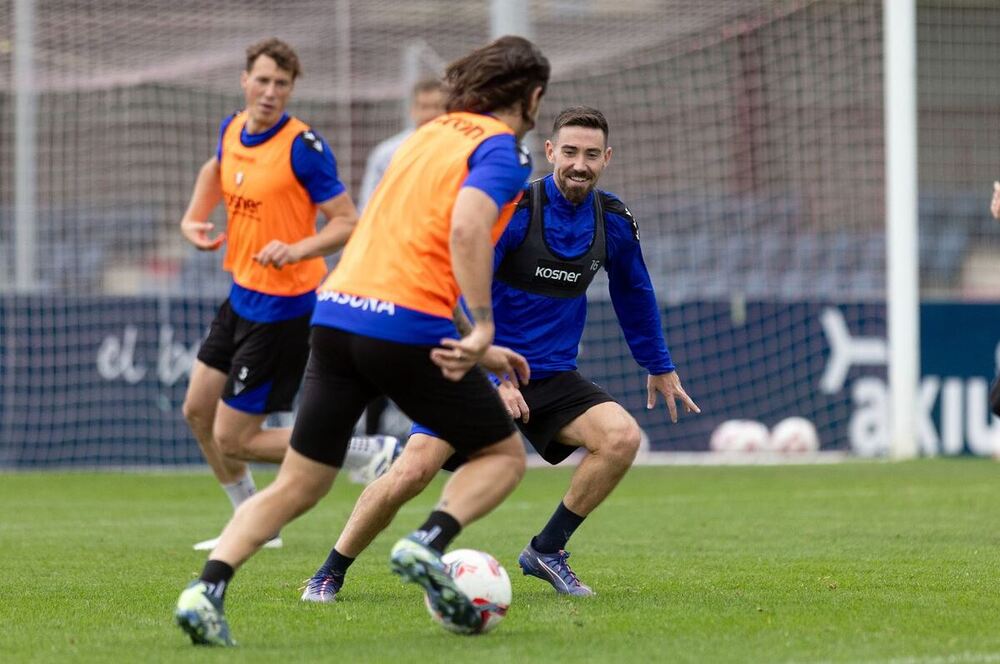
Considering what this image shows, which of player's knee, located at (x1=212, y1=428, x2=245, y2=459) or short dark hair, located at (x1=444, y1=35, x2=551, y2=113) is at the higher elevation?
short dark hair, located at (x1=444, y1=35, x2=551, y2=113)

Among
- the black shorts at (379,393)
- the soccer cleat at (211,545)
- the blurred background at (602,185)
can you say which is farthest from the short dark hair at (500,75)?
the blurred background at (602,185)

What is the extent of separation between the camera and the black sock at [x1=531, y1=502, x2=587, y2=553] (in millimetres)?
6785

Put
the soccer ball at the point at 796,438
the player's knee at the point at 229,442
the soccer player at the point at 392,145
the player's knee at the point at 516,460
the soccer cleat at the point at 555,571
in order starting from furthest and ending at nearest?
1. the soccer ball at the point at 796,438
2. the soccer player at the point at 392,145
3. the player's knee at the point at 229,442
4. the soccer cleat at the point at 555,571
5. the player's knee at the point at 516,460

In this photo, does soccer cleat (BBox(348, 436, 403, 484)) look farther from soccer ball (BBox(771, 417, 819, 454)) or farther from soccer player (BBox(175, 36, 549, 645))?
soccer ball (BBox(771, 417, 819, 454))

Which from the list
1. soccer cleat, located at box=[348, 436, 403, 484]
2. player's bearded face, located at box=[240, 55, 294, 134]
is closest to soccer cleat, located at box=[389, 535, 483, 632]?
player's bearded face, located at box=[240, 55, 294, 134]

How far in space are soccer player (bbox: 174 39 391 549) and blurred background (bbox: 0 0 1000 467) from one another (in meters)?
6.21

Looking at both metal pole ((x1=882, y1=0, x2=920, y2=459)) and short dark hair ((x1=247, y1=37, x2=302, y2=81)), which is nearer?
short dark hair ((x1=247, y1=37, x2=302, y2=81))

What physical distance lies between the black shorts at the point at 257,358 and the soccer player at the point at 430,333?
3109mm

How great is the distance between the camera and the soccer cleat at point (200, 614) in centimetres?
499

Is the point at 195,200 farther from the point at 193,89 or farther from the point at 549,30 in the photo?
the point at 549,30

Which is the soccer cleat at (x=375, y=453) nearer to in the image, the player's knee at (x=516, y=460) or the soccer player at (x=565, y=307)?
the soccer player at (x=565, y=307)

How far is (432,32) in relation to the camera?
58.0 ft

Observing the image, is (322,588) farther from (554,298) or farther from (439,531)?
(554,298)

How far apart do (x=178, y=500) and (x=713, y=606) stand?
6.45m
